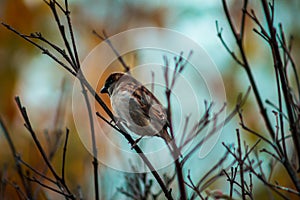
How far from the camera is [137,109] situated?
3.07 m

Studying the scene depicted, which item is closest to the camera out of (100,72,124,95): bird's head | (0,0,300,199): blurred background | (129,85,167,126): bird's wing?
(129,85,167,126): bird's wing

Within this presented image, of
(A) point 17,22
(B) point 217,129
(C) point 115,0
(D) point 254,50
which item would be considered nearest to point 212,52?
(D) point 254,50

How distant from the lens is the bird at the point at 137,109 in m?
2.91

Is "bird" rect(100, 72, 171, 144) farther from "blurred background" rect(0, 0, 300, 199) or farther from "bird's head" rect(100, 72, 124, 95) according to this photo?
"blurred background" rect(0, 0, 300, 199)

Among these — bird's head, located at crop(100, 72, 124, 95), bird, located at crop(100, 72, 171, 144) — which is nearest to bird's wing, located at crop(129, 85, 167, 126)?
bird, located at crop(100, 72, 171, 144)

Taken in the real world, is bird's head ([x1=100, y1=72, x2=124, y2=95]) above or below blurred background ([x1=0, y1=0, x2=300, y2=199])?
below

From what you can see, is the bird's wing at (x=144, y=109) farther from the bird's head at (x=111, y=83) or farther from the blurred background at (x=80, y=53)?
the blurred background at (x=80, y=53)

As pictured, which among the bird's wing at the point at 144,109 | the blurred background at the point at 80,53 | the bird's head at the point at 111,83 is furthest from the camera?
the blurred background at the point at 80,53

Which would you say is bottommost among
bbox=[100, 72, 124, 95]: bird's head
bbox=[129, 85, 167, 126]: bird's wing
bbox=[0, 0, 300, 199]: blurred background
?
bbox=[129, 85, 167, 126]: bird's wing

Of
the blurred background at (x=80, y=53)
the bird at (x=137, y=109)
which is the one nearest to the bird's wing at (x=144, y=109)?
the bird at (x=137, y=109)

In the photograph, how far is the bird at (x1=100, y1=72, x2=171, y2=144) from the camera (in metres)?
2.91

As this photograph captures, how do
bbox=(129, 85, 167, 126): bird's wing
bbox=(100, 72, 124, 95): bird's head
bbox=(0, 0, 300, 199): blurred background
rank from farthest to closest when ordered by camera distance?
bbox=(0, 0, 300, 199): blurred background → bbox=(100, 72, 124, 95): bird's head → bbox=(129, 85, 167, 126): bird's wing

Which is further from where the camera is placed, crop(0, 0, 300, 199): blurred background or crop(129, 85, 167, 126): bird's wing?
crop(0, 0, 300, 199): blurred background

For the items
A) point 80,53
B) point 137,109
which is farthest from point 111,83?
point 80,53
